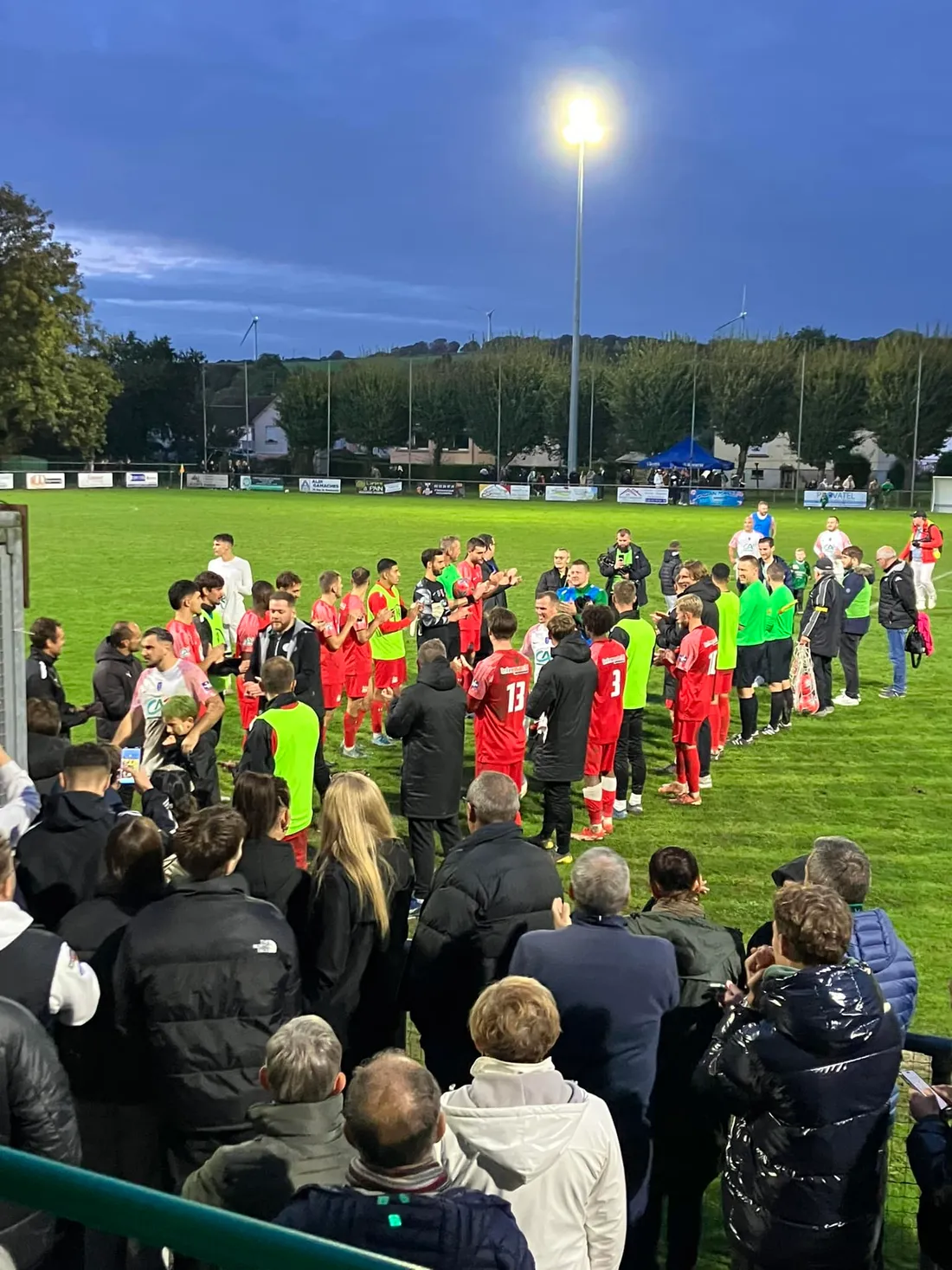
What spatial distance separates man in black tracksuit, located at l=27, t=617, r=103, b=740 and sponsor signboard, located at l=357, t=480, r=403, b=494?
185ft

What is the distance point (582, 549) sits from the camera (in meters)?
30.6

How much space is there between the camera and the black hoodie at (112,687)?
8.55 meters

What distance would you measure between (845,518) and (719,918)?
41.0m

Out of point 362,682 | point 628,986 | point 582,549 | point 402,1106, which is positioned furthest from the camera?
point 582,549

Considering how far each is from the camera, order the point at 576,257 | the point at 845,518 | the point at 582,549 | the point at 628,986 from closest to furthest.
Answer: the point at 628,986, the point at 582,549, the point at 845,518, the point at 576,257

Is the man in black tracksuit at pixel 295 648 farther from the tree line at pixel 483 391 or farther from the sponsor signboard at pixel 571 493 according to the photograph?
the tree line at pixel 483 391

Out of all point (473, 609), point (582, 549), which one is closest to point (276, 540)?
point (582, 549)

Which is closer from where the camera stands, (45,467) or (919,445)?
(919,445)

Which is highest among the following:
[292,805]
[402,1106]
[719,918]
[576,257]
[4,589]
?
[576,257]

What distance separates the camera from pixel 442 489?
62875 millimetres

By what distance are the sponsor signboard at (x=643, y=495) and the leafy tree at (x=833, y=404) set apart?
54.7 feet

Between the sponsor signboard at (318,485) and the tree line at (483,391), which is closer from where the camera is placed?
the sponsor signboard at (318,485)

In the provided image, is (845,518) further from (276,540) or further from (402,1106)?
(402,1106)

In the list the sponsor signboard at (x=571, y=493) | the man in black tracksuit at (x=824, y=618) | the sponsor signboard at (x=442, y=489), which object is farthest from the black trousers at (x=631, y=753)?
the sponsor signboard at (x=442, y=489)
